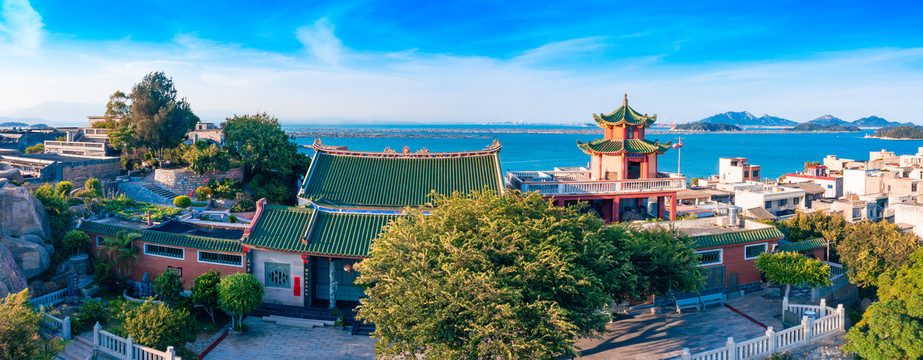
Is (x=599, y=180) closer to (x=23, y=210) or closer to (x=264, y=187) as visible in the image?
(x=264, y=187)

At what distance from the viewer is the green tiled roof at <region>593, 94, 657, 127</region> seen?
99.6 ft

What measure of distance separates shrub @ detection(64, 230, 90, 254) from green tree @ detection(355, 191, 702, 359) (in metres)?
12.9

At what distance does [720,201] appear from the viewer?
48.9 metres

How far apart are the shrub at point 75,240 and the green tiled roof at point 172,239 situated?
38 centimetres

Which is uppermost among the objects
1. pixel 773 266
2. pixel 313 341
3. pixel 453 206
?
pixel 453 206

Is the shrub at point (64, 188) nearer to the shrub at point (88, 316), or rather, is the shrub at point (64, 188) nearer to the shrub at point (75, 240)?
A: the shrub at point (75, 240)

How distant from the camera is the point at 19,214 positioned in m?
20.9

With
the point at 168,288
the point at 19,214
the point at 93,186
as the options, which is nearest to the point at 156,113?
the point at 93,186

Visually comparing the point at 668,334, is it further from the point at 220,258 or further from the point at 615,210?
the point at 220,258

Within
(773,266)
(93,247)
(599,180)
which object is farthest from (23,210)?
(773,266)

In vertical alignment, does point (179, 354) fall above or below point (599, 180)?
below

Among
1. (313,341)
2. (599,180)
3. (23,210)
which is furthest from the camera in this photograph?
(599,180)

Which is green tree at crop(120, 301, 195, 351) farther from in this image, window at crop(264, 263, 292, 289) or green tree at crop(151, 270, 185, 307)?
window at crop(264, 263, 292, 289)

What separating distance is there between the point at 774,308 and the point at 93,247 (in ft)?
87.1
